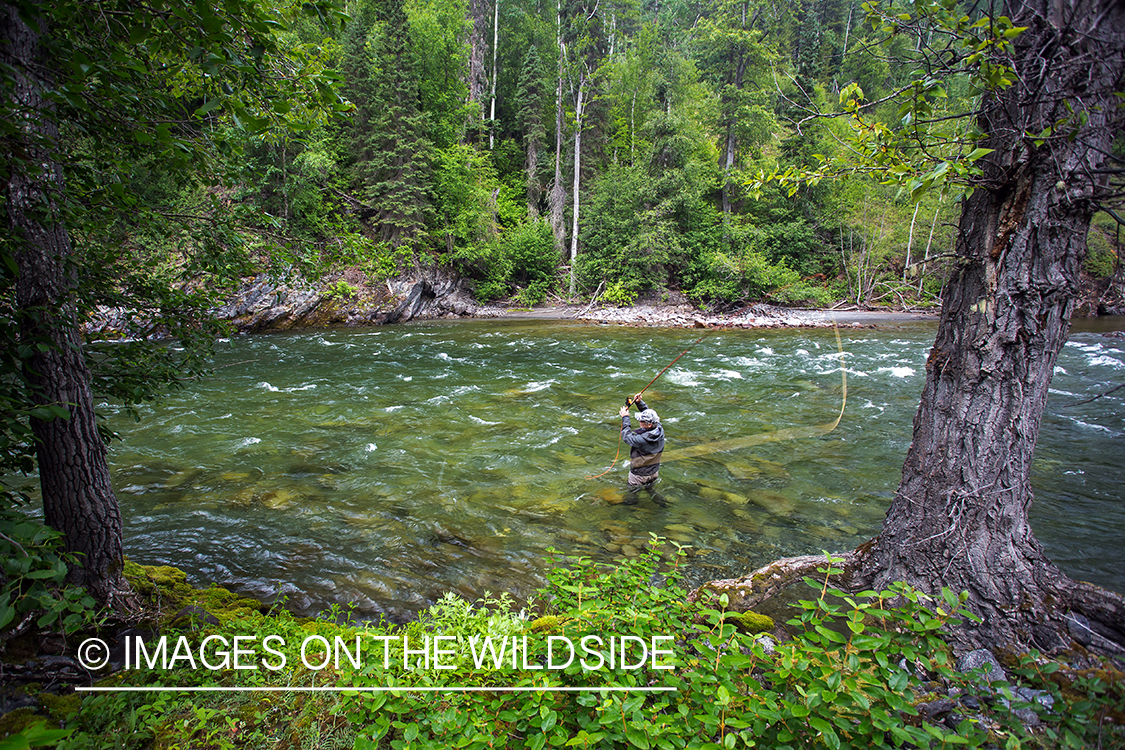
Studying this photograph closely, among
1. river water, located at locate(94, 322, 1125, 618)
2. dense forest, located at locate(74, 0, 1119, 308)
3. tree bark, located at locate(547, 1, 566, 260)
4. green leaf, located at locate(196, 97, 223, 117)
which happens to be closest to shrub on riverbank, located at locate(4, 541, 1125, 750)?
river water, located at locate(94, 322, 1125, 618)

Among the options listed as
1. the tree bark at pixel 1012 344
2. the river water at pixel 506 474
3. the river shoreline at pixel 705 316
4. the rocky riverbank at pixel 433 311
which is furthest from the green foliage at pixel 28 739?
the river shoreline at pixel 705 316

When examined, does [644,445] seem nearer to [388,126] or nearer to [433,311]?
[433,311]

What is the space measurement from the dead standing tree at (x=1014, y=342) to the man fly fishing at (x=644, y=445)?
126 inches

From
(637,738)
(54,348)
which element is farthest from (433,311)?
(637,738)

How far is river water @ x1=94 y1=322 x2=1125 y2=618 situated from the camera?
5023mm

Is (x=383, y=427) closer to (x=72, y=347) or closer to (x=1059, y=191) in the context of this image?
(x=72, y=347)

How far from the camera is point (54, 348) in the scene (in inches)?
92.6

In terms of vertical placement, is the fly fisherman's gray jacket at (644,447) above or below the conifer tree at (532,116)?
below

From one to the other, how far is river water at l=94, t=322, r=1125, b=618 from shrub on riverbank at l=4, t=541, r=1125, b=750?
1648 millimetres

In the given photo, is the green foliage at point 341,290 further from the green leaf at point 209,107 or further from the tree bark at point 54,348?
the green leaf at point 209,107

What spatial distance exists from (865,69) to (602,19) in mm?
25037

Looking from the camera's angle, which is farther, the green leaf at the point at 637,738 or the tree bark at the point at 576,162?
the tree bark at the point at 576,162

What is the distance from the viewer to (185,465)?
7121 mm

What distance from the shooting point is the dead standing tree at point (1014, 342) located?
2.60 metres
